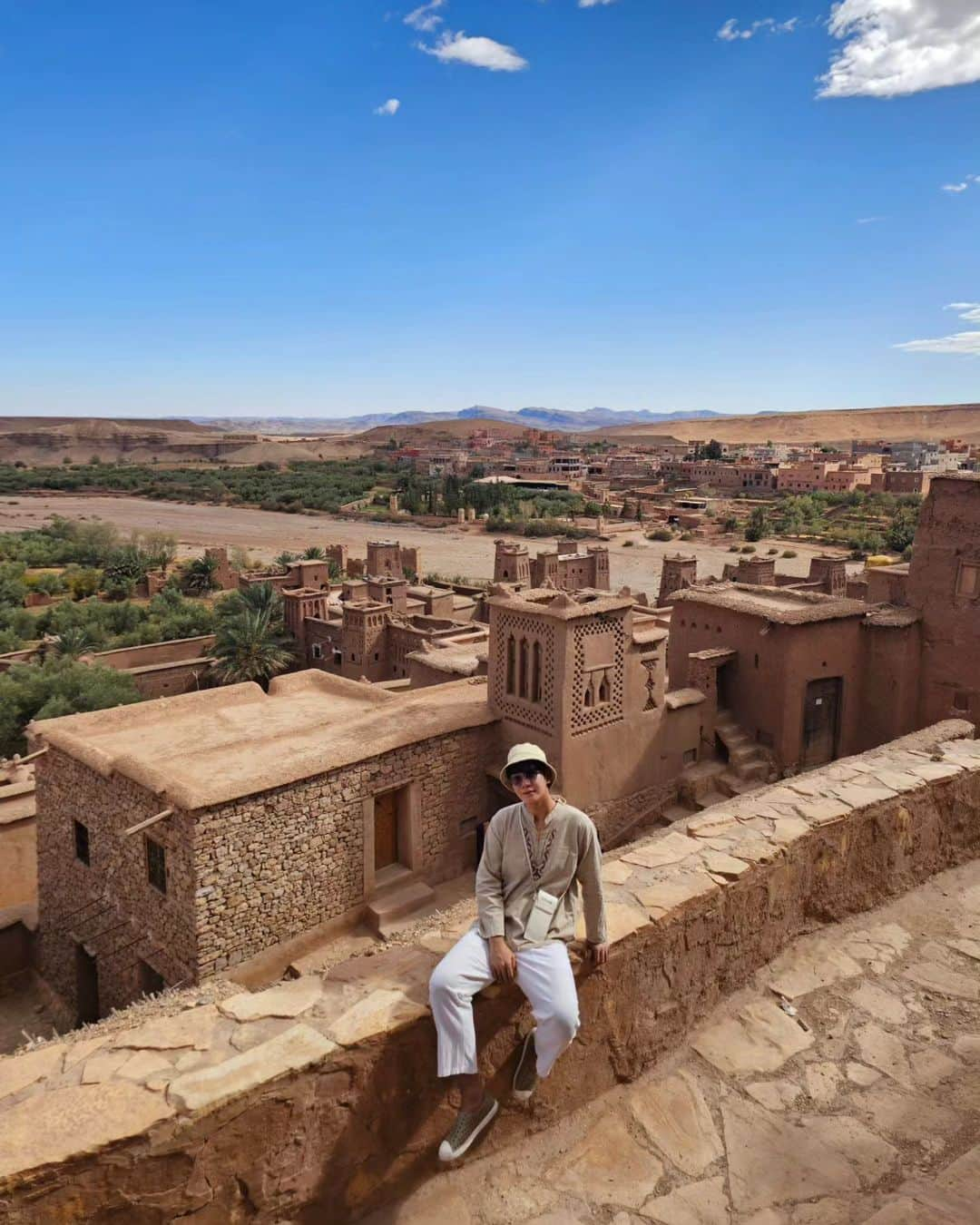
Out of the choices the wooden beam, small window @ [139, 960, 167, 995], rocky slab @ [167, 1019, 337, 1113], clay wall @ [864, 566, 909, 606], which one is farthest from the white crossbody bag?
clay wall @ [864, 566, 909, 606]

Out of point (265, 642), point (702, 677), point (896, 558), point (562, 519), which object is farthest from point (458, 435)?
point (702, 677)

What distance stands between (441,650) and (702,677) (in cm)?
679

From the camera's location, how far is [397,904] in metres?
10.5

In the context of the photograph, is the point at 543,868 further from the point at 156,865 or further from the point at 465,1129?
the point at 156,865

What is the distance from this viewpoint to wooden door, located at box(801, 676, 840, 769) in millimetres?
13172

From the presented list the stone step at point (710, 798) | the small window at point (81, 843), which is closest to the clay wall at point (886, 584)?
the stone step at point (710, 798)

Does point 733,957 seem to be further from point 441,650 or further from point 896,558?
point 896,558

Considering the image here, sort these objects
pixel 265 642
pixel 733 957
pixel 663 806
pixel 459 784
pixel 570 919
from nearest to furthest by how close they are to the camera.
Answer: pixel 570 919
pixel 733 957
pixel 459 784
pixel 663 806
pixel 265 642

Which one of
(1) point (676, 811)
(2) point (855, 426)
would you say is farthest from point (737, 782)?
(2) point (855, 426)

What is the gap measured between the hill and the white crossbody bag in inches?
6019

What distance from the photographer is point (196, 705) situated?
12047 mm

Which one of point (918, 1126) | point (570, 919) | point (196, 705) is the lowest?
point (196, 705)

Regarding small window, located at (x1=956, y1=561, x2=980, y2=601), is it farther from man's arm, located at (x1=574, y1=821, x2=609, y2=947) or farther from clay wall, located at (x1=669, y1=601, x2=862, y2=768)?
man's arm, located at (x1=574, y1=821, x2=609, y2=947)

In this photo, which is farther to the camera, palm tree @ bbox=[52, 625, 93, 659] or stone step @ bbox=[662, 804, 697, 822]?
palm tree @ bbox=[52, 625, 93, 659]
